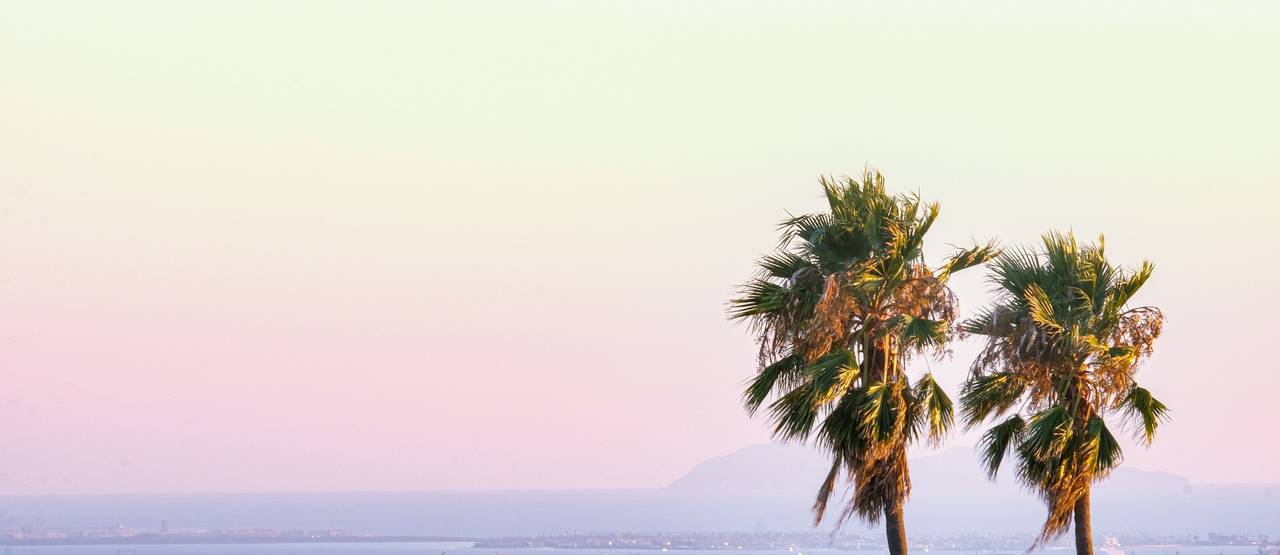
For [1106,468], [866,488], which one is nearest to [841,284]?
[866,488]

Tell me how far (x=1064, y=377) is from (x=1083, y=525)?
1824 mm

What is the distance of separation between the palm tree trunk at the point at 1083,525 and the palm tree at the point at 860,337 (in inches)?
74.4

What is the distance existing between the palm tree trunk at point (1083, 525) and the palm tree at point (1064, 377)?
0.8 inches

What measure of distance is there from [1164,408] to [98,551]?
18183cm

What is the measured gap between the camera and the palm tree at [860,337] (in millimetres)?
19203

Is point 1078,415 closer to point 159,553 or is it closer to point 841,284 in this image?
point 841,284

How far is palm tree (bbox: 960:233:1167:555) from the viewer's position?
62.8 feet

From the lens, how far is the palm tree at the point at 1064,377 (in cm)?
1916

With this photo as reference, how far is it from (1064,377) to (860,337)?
253cm

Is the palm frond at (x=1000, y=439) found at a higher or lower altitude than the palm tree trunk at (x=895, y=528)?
higher

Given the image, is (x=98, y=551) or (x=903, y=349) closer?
(x=903, y=349)

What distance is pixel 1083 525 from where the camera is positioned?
63.8ft

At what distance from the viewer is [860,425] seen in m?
19.1

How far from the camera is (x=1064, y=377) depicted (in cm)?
1952
